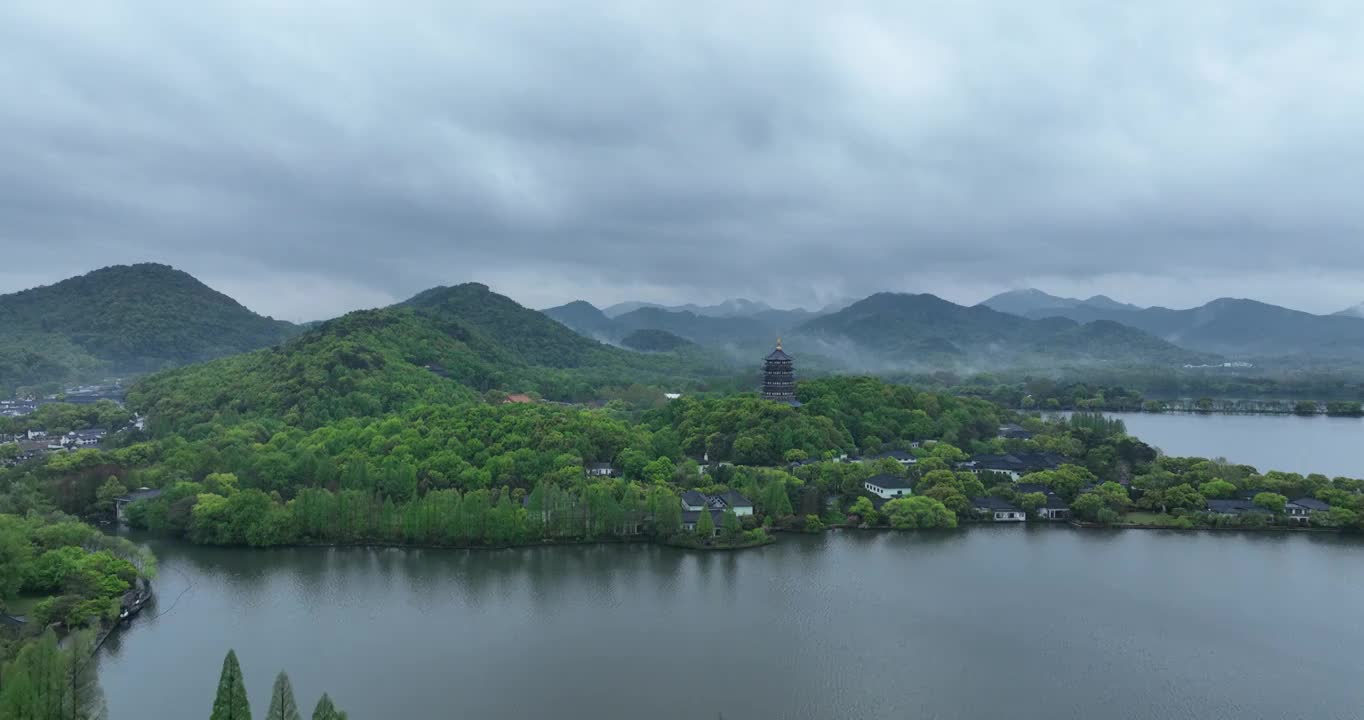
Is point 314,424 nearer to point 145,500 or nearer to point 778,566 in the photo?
point 145,500

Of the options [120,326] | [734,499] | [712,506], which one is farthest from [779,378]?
[120,326]

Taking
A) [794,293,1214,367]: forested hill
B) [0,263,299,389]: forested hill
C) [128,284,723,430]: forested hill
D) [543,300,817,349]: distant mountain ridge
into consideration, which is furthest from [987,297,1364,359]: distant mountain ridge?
[0,263,299,389]: forested hill

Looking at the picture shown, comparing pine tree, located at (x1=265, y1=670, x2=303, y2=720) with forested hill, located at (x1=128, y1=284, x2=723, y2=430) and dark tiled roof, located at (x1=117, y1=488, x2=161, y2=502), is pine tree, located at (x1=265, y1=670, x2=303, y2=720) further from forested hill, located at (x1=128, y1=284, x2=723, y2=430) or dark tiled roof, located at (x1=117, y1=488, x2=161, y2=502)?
forested hill, located at (x1=128, y1=284, x2=723, y2=430)

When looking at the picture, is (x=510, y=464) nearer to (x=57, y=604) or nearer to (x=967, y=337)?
(x=57, y=604)

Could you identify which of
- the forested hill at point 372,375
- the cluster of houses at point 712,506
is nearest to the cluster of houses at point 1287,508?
Answer: the cluster of houses at point 712,506

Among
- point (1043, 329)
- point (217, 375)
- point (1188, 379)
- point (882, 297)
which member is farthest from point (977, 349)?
point (217, 375)
